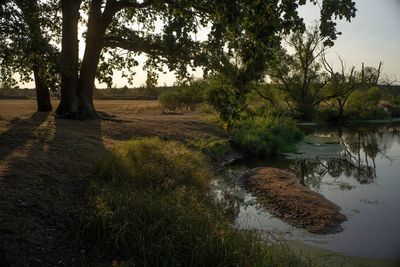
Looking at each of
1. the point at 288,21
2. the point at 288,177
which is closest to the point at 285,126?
the point at 288,177

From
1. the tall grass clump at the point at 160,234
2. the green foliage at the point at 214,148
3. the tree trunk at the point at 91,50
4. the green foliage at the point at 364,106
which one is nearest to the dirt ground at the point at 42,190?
the tall grass clump at the point at 160,234

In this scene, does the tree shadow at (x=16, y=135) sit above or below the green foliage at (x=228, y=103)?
below

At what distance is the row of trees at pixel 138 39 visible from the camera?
6578 mm

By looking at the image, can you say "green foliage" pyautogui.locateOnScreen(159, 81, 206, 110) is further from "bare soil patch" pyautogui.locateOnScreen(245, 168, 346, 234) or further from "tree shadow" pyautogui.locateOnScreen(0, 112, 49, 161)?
"bare soil patch" pyautogui.locateOnScreen(245, 168, 346, 234)

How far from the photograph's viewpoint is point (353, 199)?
12406mm

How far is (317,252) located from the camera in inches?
317

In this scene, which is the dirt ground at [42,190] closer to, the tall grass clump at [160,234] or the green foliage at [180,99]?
the tall grass clump at [160,234]

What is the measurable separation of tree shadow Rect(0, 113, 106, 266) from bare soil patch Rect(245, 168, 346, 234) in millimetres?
4494

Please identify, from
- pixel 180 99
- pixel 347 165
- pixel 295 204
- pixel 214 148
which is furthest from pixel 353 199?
pixel 180 99

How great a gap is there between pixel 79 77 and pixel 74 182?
10811mm

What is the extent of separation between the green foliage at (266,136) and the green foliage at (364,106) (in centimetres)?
2197

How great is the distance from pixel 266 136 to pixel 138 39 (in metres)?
8.26

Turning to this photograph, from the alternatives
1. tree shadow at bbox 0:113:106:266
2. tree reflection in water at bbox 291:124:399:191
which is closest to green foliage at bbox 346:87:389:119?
tree reflection in water at bbox 291:124:399:191

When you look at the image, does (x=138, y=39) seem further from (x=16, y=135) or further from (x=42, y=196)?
(x=42, y=196)
